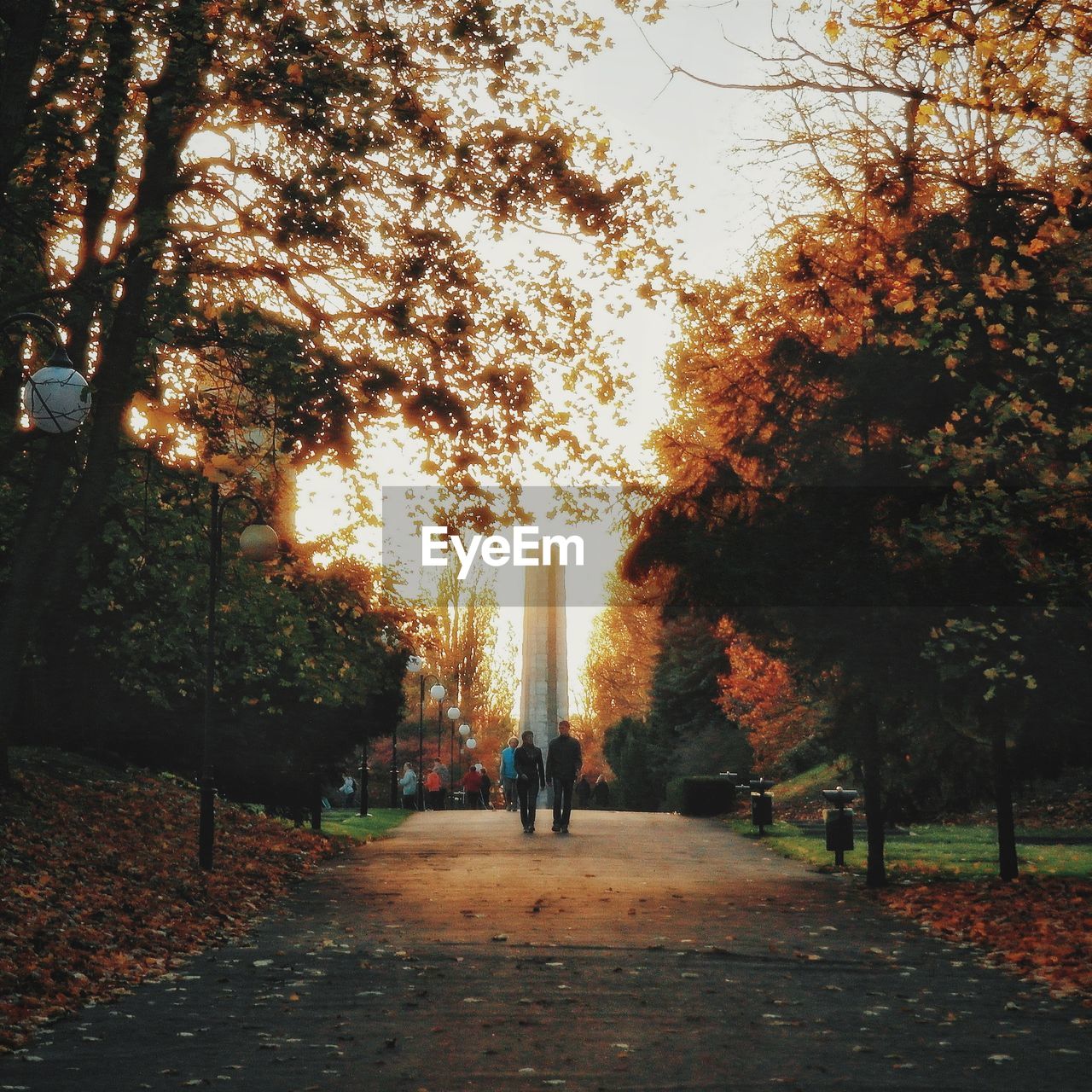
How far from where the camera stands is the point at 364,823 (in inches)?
1160

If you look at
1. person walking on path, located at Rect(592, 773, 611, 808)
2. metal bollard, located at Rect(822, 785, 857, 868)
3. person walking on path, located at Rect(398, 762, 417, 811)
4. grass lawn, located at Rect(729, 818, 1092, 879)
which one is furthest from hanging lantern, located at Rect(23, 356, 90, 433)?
person walking on path, located at Rect(592, 773, 611, 808)

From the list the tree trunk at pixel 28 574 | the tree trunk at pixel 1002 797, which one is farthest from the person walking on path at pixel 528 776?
the tree trunk at pixel 28 574

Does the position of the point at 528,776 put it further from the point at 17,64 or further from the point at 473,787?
the point at 473,787

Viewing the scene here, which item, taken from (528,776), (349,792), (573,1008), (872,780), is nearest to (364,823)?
(528,776)

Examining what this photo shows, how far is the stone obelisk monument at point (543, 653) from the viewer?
88312 mm

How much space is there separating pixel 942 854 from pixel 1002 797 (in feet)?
16.7

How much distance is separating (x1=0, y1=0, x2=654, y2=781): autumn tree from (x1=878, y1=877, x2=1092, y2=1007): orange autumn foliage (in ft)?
19.4

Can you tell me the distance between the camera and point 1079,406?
13648 millimetres

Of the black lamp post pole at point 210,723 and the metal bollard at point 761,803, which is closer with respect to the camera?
A: the black lamp post pole at point 210,723

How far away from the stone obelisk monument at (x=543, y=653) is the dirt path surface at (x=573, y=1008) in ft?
241

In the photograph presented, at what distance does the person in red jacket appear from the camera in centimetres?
4228

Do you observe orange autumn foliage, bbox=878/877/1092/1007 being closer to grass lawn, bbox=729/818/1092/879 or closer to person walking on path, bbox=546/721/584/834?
grass lawn, bbox=729/818/1092/879

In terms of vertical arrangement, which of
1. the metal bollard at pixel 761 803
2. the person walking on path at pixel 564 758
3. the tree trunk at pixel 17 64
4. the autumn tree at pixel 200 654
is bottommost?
the metal bollard at pixel 761 803

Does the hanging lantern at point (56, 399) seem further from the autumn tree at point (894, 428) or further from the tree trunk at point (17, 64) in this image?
the autumn tree at point (894, 428)
